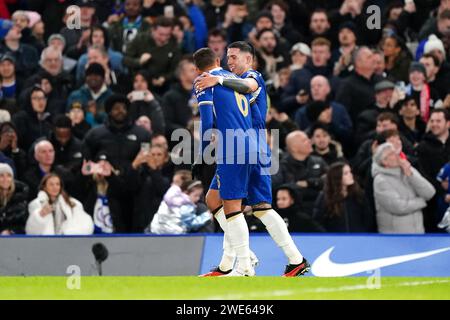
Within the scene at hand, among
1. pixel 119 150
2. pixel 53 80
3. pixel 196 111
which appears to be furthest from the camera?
pixel 53 80

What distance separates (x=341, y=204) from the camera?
15992 mm

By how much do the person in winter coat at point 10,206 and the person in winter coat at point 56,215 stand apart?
17cm

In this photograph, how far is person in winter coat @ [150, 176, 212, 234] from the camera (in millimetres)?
15336

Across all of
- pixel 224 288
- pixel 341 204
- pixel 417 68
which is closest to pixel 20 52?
pixel 417 68

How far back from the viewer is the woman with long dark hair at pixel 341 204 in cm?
1595

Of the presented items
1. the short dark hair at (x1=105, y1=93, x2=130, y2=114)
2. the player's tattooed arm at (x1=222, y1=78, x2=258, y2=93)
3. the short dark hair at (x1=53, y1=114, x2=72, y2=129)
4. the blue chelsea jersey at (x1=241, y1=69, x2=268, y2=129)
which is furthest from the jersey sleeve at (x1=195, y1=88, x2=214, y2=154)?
the short dark hair at (x1=53, y1=114, x2=72, y2=129)

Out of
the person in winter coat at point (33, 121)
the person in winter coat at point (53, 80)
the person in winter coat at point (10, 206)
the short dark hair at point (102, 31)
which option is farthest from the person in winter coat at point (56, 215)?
the short dark hair at point (102, 31)

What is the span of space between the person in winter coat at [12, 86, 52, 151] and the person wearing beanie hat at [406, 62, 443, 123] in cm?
479

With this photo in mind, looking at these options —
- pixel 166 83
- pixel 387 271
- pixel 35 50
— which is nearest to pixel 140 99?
pixel 166 83

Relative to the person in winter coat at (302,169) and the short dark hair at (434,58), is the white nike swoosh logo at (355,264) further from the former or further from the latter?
the short dark hair at (434,58)

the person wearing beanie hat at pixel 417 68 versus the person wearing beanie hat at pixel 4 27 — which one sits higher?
the person wearing beanie hat at pixel 4 27

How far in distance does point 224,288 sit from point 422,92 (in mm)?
7394

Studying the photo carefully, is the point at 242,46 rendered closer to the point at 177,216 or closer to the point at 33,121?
the point at 177,216

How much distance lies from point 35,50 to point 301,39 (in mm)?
3846
